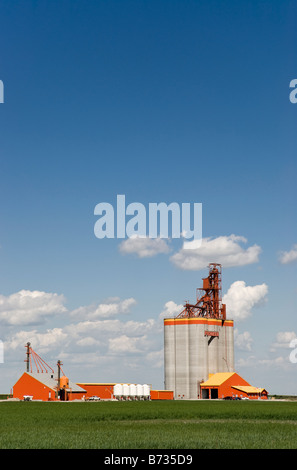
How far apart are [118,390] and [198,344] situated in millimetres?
20737

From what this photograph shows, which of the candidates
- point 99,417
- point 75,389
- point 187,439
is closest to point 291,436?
point 187,439

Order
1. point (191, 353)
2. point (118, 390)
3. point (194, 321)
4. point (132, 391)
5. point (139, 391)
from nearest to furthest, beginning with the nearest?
point (118, 390)
point (132, 391)
point (139, 391)
point (191, 353)
point (194, 321)

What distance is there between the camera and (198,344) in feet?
519

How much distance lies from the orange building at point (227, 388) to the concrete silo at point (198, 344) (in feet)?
7.37

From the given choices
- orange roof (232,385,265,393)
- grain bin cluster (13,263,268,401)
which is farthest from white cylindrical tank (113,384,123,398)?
orange roof (232,385,265,393)

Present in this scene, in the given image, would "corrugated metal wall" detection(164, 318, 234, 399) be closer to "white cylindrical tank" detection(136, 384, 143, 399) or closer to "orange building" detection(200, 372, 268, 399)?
"orange building" detection(200, 372, 268, 399)

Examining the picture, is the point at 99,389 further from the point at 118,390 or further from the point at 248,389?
the point at 248,389

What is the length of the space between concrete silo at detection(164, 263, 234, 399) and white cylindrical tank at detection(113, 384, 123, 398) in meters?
11.9

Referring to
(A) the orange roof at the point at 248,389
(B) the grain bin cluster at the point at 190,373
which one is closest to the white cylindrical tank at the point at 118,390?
(B) the grain bin cluster at the point at 190,373

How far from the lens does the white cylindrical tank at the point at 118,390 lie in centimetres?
15525

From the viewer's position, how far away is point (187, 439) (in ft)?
137

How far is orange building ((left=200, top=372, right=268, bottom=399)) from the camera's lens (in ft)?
498

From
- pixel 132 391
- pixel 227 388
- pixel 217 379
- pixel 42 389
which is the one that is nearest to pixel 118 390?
pixel 132 391
